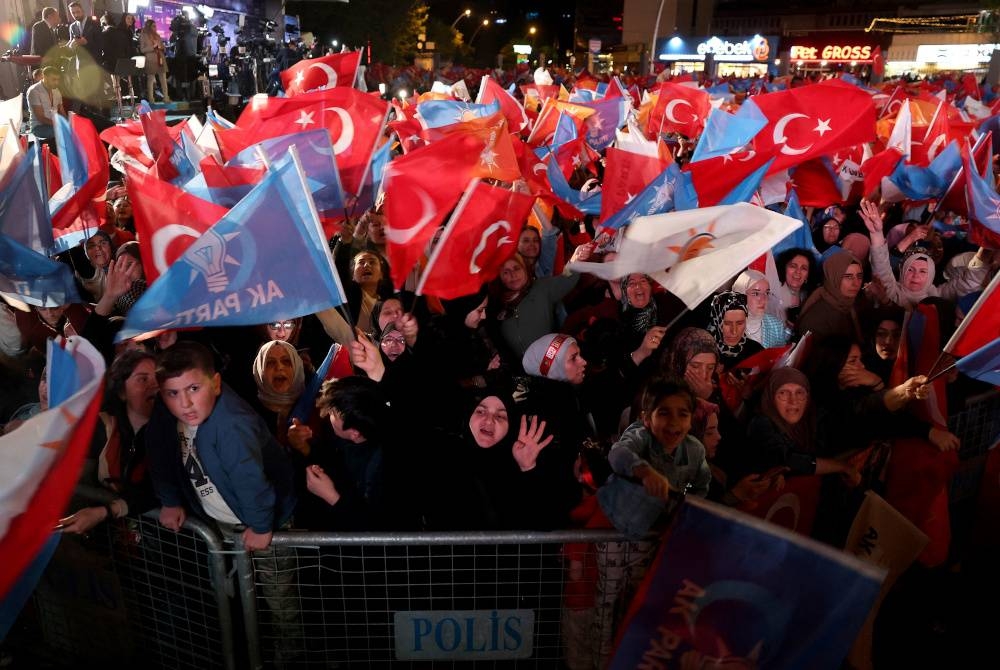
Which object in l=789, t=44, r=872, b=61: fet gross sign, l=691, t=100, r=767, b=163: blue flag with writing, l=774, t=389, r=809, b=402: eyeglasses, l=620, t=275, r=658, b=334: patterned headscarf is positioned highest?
l=691, t=100, r=767, b=163: blue flag with writing

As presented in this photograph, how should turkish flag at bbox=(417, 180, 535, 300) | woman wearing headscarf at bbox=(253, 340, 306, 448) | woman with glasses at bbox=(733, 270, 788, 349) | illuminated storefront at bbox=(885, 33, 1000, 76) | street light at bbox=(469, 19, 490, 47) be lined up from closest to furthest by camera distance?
woman wearing headscarf at bbox=(253, 340, 306, 448)
turkish flag at bbox=(417, 180, 535, 300)
woman with glasses at bbox=(733, 270, 788, 349)
illuminated storefront at bbox=(885, 33, 1000, 76)
street light at bbox=(469, 19, 490, 47)

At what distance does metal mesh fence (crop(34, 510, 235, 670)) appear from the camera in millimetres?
3375

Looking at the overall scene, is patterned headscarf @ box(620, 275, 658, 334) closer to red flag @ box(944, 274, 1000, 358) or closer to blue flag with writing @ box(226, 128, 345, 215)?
red flag @ box(944, 274, 1000, 358)

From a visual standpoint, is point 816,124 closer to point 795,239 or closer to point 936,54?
point 795,239

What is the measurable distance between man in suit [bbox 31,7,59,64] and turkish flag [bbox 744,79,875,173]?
13779 millimetres

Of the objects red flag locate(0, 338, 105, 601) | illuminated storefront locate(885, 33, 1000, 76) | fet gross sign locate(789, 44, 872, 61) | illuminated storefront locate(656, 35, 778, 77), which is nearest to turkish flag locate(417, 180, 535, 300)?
red flag locate(0, 338, 105, 601)

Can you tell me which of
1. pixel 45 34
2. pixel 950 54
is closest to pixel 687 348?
pixel 45 34

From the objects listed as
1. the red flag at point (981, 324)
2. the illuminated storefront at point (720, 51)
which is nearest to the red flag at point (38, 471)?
the red flag at point (981, 324)

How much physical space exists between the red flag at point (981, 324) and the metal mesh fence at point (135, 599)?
3.47 metres

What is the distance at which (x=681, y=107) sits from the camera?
38.2 feet

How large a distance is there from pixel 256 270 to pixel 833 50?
2847 inches

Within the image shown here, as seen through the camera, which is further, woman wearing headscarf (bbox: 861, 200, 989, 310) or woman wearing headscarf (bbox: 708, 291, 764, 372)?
woman wearing headscarf (bbox: 861, 200, 989, 310)

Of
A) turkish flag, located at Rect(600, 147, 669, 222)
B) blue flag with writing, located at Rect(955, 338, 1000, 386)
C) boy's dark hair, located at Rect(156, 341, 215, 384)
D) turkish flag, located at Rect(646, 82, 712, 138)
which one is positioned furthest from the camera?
turkish flag, located at Rect(646, 82, 712, 138)

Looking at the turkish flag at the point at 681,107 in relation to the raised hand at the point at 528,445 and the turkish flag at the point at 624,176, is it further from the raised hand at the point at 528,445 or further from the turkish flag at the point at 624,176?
the raised hand at the point at 528,445
